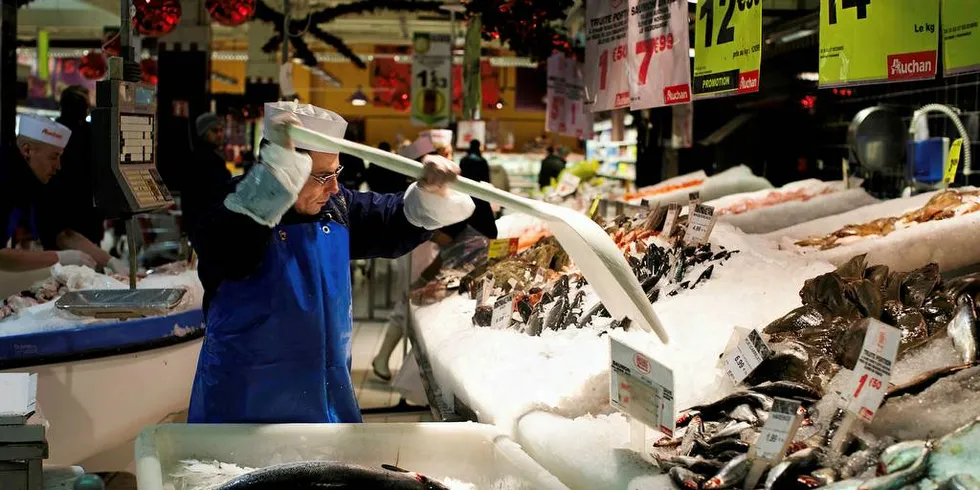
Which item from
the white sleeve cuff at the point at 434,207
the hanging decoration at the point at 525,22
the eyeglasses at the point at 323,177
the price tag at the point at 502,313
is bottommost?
the price tag at the point at 502,313

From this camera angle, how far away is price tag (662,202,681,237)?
15.1 ft

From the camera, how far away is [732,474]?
6.59 ft

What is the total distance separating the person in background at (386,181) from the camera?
338 inches

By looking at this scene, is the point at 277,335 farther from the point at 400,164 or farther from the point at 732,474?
the point at 732,474

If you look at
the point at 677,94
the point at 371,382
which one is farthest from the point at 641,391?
the point at 371,382

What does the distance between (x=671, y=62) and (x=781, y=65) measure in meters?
5.78

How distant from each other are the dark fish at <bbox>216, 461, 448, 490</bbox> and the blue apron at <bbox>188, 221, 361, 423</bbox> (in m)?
0.74

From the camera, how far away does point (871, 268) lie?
10.6ft

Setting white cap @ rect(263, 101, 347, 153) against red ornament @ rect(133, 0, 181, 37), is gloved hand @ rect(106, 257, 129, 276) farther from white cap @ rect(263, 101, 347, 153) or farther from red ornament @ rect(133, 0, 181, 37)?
red ornament @ rect(133, 0, 181, 37)

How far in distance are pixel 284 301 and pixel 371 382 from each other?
5134 mm

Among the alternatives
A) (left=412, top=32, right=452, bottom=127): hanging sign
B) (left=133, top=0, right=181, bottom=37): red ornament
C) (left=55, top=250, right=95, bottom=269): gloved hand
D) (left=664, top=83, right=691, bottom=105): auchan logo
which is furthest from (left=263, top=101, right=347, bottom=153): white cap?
(left=412, top=32, right=452, bottom=127): hanging sign

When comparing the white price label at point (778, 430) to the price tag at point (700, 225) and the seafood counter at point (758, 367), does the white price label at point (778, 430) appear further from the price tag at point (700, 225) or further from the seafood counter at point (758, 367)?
the price tag at point (700, 225)

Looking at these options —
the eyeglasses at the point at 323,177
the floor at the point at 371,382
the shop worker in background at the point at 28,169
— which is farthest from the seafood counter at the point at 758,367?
the shop worker in background at the point at 28,169

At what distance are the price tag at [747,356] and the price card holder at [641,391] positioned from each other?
368 millimetres
